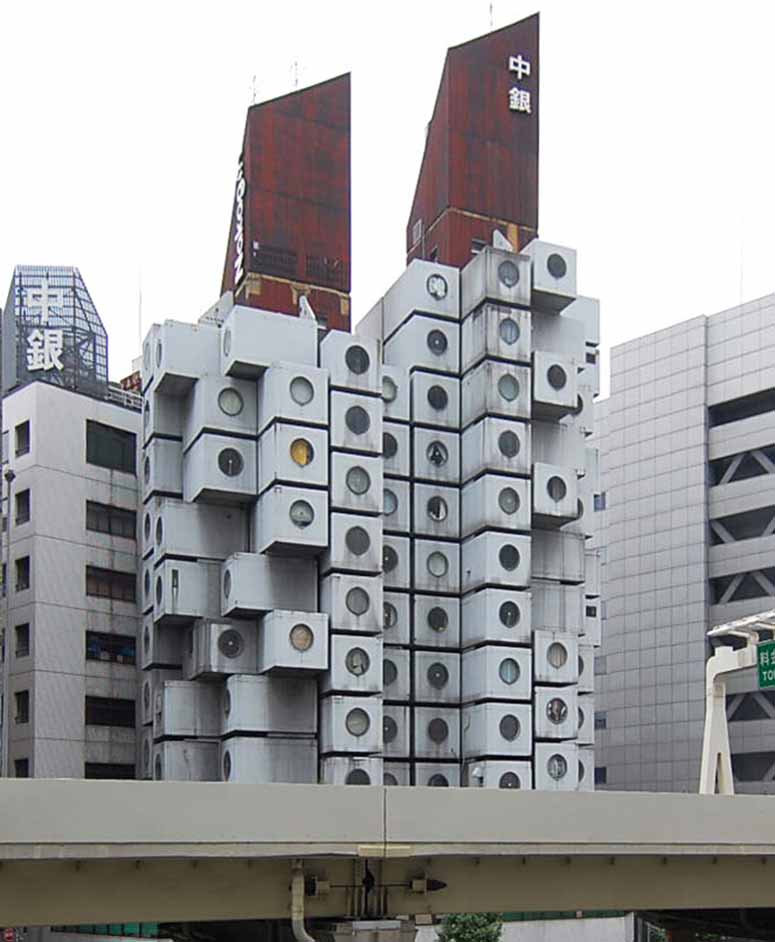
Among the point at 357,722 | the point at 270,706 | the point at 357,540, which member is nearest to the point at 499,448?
the point at 357,540

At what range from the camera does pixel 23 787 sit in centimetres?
2272

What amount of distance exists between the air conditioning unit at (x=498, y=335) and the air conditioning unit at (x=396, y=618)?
1040cm

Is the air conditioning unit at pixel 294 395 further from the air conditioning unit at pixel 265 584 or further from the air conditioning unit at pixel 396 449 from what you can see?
the air conditioning unit at pixel 265 584

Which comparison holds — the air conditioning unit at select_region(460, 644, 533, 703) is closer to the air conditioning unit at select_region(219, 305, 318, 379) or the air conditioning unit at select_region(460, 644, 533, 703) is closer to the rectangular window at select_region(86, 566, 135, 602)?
the air conditioning unit at select_region(219, 305, 318, 379)

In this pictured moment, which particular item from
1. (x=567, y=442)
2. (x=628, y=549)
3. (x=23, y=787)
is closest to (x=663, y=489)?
(x=628, y=549)

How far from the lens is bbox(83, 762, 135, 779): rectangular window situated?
6519 centimetres

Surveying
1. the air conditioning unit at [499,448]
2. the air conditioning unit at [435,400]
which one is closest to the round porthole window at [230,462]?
the air conditioning unit at [435,400]

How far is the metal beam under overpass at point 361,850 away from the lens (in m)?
23.6

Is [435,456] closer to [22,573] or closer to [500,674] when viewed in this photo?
[500,674]

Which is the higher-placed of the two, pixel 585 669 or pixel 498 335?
pixel 498 335

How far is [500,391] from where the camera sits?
6109cm

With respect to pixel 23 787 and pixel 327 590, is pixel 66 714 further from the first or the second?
pixel 23 787

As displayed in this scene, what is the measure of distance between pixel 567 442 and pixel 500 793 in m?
38.9

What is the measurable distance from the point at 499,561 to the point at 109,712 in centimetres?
1974
